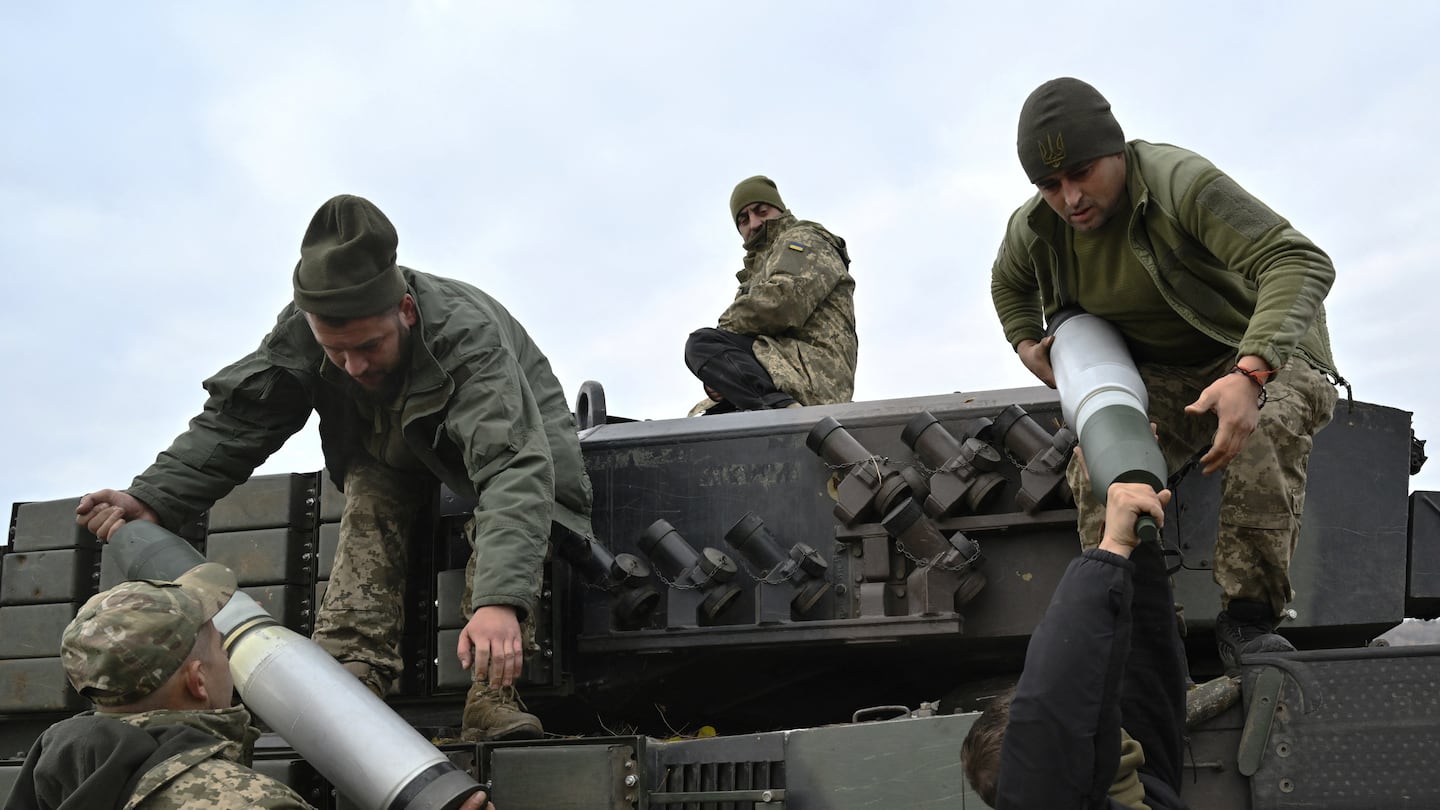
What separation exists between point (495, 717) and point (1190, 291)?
261cm

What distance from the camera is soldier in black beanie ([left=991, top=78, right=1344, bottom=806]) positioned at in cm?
444

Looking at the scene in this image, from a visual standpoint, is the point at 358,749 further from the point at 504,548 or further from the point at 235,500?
the point at 235,500

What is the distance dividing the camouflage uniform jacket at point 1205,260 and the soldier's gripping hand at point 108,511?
3.22 m

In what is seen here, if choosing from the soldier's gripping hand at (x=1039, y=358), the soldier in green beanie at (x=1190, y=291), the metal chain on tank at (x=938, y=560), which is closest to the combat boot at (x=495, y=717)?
the metal chain on tank at (x=938, y=560)

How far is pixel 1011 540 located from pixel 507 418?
180 centimetres

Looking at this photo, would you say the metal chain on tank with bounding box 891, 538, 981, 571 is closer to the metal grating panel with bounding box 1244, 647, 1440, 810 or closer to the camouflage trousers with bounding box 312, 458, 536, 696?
the metal grating panel with bounding box 1244, 647, 1440, 810

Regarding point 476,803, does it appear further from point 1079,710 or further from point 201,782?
point 1079,710

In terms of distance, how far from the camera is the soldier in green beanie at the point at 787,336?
24.2ft

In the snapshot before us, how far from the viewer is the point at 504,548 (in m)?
4.95

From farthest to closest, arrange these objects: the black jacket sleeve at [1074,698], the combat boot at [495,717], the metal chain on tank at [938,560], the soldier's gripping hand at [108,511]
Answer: the soldier's gripping hand at [108,511]
the metal chain on tank at [938,560]
the combat boot at [495,717]
the black jacket sleeve at [1074,698]

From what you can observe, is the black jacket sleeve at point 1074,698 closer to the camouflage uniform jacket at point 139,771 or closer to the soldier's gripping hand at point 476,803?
the camouflage uniform jacket at point 139,771

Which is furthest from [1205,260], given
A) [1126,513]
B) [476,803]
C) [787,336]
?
[787,336]

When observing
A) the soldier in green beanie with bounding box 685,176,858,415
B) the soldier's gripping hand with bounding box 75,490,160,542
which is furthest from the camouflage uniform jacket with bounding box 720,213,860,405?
the soldier's gripping hand with bounding box 75,490,160,542

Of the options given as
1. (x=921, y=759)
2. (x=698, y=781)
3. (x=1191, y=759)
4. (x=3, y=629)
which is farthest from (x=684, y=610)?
(x=3, y=629)
